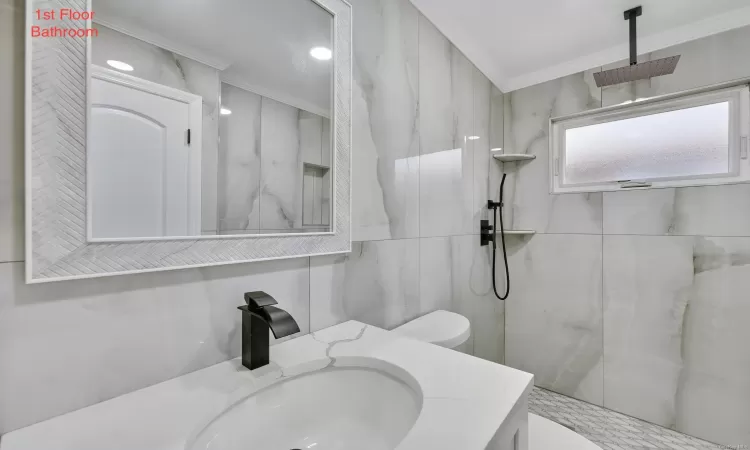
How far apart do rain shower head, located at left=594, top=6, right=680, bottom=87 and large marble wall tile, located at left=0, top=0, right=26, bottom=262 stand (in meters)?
2.22

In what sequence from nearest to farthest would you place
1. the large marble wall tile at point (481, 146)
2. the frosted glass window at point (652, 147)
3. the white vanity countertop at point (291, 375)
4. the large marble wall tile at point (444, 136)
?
the white vanity countertop at point (291, 375), the large marble wall tile at point (444, 136), the frosted glass window at point (652, 147), the large marble wall tile at point (481, 146)

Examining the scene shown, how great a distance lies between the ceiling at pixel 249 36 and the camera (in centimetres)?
66

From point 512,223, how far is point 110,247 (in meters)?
2.39

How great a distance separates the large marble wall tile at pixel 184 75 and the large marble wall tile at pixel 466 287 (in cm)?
99

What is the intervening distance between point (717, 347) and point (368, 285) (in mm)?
1977

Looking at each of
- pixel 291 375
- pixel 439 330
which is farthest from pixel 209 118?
pixel 439 330

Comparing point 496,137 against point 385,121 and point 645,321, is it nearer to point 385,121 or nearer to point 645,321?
point 385,121

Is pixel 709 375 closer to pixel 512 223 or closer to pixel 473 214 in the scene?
pixel 512 223

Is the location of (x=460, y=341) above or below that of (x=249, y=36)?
below

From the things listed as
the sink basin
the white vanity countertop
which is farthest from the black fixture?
the sink basin

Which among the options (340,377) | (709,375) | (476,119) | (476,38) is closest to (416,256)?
(340,377)

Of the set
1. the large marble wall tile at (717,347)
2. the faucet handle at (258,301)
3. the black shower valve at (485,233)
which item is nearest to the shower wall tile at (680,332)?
the large marble wall tile at (717,347)

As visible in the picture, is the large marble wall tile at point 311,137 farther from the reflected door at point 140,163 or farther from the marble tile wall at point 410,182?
the reflected door at point 140,163

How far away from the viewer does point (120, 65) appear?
0.62 metres
